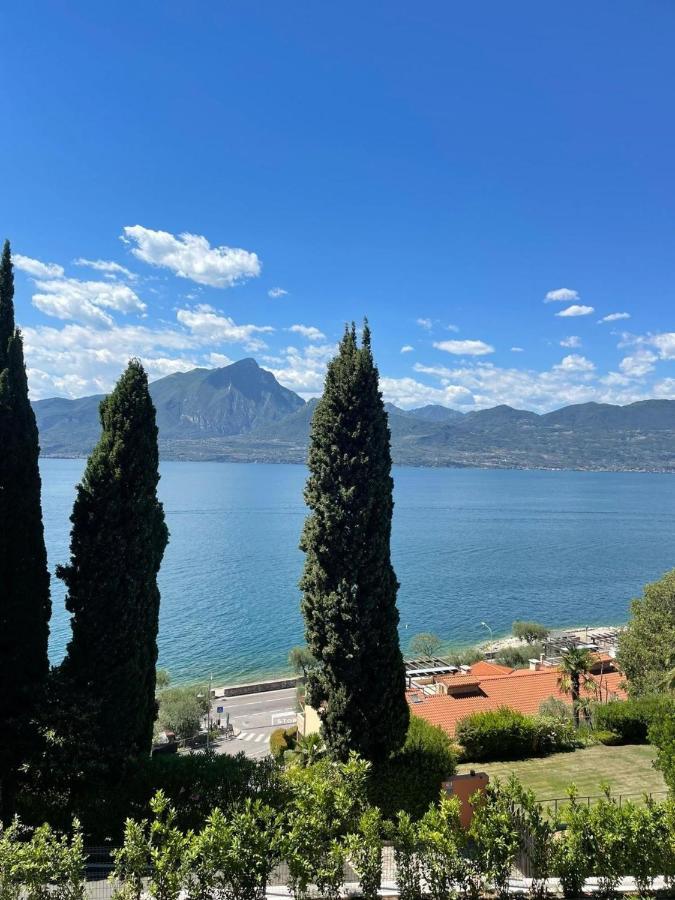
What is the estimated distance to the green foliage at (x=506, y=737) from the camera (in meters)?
16.4

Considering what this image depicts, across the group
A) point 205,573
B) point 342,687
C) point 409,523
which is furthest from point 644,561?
point 342,687

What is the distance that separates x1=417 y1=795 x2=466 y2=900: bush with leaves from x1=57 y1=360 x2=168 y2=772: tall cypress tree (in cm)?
630

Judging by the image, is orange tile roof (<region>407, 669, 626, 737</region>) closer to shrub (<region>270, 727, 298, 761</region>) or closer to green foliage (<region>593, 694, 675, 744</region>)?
shrub (<region>270, 727, 298, 761</region>)

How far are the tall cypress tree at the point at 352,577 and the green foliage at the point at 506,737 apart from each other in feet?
18.9

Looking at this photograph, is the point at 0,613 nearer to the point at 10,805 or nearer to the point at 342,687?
the point at 10,805

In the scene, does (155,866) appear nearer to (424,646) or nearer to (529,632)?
(424,646)

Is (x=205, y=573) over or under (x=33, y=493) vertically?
under

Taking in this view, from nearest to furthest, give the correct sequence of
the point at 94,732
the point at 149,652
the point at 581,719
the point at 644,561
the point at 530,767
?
1. the point at 94,732
2. the point at 149,652
3. the point at 530,767
4. the point at 581,719
5. the point at 644,561

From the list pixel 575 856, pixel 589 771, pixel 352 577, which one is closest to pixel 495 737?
pixel 589 771

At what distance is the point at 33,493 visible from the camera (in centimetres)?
1189

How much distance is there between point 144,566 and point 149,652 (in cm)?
222

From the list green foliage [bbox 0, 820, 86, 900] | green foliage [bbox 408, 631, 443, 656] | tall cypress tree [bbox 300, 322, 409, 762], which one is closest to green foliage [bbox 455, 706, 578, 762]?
tall cypress tree [bbox 300, 322, 409, 762]

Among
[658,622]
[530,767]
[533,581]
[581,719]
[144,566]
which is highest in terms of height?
[144,566]

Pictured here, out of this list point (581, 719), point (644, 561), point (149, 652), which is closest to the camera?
point (149, 652)
